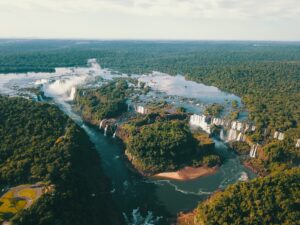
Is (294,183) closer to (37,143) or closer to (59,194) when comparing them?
(59,194)

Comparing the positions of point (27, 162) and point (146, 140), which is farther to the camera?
point (146, 140)

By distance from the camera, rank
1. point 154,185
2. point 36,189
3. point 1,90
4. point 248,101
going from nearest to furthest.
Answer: point 36,189, point 154,185, point 248,101, point 1,90

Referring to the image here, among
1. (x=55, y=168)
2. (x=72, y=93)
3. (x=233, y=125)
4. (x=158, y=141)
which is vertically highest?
(x=55, y=168)

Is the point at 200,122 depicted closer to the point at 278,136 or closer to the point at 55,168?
the point at 278,136

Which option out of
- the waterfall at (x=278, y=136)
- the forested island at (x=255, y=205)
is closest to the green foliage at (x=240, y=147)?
the waterfall at (x=278, y=136)

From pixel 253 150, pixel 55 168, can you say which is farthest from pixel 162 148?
pixel 55 168

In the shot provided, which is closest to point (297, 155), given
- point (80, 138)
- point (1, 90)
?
point (80, 138)
